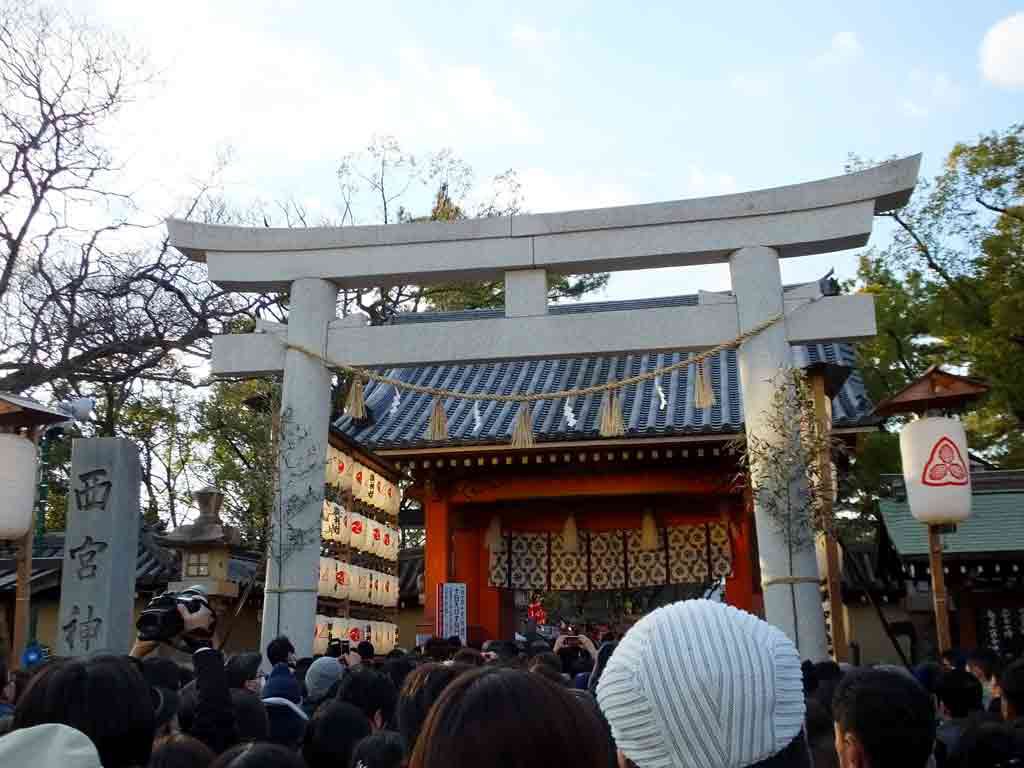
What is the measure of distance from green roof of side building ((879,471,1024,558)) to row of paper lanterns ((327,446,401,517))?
660cm

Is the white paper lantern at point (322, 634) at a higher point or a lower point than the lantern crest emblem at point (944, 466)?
lower

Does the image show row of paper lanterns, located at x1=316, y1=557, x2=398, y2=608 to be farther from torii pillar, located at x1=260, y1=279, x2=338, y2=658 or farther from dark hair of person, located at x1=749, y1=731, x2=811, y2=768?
dark hair of person, located at x1=749, y1=731, x2=811, y2=768

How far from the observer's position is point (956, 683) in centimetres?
439

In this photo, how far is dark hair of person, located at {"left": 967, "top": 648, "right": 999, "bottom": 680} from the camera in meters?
5.68

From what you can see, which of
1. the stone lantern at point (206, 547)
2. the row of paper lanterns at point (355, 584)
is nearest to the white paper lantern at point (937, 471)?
the row of paper lanterns at point (355, 584)

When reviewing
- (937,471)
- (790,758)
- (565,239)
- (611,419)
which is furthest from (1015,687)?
(565,239)

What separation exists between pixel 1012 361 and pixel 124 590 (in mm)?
14917

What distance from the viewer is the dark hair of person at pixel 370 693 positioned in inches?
159

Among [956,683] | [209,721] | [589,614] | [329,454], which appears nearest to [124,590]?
[329,454]

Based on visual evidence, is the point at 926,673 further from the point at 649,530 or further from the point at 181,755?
the point at 649,530

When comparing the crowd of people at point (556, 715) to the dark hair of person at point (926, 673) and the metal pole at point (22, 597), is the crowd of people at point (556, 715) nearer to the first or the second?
the dark hair of person at point (926, 673)

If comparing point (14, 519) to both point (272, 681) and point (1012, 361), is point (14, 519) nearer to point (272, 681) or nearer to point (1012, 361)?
point (272, 681)

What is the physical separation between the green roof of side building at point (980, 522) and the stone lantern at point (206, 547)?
9.22 m

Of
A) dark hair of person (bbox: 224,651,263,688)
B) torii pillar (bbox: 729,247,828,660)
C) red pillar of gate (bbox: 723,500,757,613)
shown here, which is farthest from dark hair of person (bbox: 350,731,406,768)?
red pillar of gate (bbox: 723,500,757,613)
